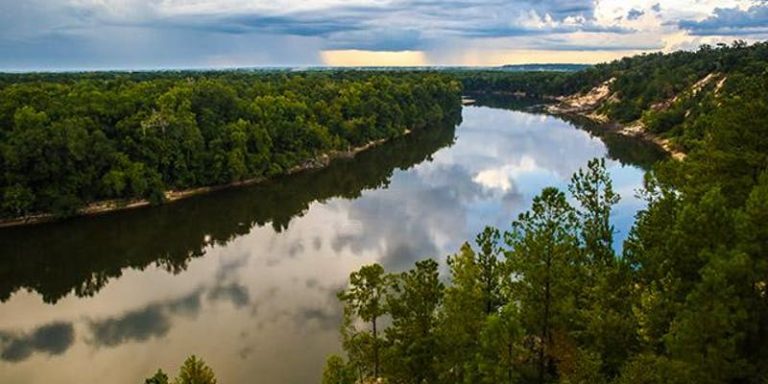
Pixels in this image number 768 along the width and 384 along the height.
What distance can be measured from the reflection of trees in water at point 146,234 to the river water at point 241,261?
185 mm

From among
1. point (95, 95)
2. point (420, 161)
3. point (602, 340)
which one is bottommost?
point (420, 161)

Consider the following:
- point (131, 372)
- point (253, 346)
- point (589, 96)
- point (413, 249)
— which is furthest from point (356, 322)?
point (589, 96)

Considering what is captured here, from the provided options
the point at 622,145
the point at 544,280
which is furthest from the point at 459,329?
the point at 622,145

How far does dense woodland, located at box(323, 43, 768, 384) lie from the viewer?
15961 mm

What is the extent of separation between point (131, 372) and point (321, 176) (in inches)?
1969

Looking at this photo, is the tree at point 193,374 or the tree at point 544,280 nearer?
the tree at point 193,374

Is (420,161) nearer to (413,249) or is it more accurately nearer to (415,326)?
(413,249)

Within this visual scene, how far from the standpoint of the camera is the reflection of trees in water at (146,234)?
153 feet

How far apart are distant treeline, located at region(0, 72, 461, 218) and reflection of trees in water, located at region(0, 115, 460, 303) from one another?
8.93ft

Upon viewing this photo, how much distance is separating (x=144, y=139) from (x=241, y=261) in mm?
25244

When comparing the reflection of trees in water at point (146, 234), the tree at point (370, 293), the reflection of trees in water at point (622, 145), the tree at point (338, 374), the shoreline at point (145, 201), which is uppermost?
the tree at point (370, 293)

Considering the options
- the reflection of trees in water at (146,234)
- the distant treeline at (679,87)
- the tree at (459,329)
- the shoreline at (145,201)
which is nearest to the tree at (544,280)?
the tree at (459,329)

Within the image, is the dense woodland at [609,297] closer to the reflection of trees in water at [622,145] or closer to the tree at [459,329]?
the tree at [459,329]

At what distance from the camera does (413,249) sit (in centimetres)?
4769
